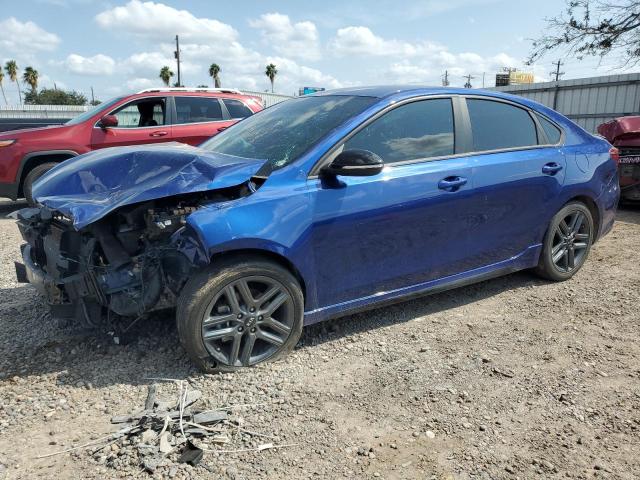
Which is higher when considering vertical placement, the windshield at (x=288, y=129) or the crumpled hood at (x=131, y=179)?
the windshield at (x=288, y=129)

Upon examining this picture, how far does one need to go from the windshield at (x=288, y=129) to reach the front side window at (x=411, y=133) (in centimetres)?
18

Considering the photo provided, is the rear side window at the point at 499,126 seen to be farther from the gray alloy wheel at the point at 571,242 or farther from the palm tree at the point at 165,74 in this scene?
the palm tree at the point at 165,74

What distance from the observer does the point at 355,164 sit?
3314mm

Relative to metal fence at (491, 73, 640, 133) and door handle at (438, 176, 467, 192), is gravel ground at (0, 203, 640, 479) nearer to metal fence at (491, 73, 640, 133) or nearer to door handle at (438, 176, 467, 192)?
door handle at (438, 176, 467, 192)

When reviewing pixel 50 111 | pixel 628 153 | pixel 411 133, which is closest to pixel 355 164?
pixel 411 133

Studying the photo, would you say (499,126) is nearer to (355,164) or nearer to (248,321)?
(355,164)

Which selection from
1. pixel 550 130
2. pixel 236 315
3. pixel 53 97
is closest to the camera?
pixel 236 315

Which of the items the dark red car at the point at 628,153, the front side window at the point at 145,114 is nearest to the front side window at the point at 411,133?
the dark red car at the point at 628,153

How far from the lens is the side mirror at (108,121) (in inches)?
324

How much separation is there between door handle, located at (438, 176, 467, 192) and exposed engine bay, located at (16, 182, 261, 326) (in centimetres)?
135

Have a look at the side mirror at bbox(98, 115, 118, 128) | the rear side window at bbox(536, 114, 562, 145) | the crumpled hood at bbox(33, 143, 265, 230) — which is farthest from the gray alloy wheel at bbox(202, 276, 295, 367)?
the side mirror at bbox(98, 115, 118, 128)

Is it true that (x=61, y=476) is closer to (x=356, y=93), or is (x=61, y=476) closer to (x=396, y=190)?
(x=396, y=190)

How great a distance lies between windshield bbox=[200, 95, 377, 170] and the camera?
11.8 feet

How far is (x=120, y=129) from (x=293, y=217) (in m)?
6.21
